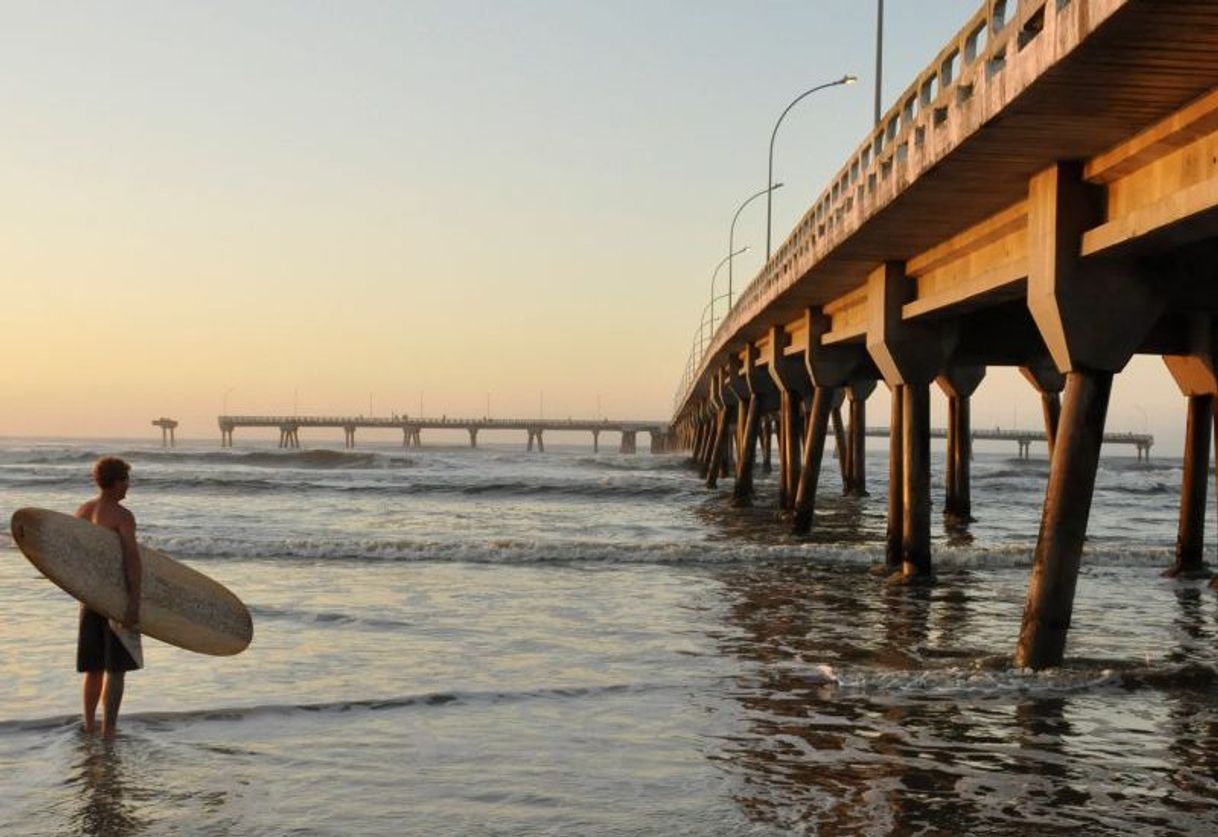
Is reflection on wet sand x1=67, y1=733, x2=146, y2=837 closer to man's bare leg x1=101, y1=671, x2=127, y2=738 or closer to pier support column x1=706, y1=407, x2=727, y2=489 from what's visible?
man's bare leg x1=101, y1=671, x2=127, y2=738

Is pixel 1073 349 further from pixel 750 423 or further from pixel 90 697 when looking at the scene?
pixel 750 423

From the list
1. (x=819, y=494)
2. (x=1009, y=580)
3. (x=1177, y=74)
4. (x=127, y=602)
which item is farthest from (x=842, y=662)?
(x=819, y=494)

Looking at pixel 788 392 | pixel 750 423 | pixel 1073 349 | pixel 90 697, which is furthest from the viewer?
pixel 750 423

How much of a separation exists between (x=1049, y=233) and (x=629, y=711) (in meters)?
5.49

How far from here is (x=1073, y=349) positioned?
11609 millimetres

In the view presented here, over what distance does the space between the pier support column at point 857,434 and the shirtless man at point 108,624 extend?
2995cm

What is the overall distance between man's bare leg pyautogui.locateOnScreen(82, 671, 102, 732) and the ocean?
0.17m

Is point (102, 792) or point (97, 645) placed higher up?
point (97, 645)

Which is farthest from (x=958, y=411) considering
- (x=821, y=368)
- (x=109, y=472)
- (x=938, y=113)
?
(x=109, y=472)

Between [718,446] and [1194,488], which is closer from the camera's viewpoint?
[1194,488]

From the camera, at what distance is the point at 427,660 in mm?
12414

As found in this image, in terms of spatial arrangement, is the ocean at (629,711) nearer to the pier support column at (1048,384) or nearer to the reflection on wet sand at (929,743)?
the reflection on wet sand at (929,743)

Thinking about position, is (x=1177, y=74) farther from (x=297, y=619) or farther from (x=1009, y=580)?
(x=1009, y=580)

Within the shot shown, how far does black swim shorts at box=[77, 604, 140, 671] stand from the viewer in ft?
28.1
